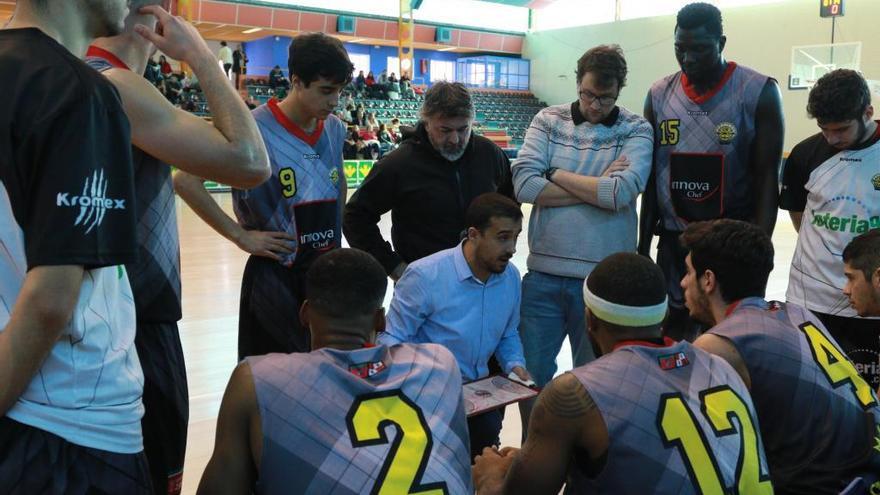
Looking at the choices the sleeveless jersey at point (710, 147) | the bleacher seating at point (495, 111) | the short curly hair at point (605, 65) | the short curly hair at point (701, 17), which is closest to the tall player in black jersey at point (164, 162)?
the short curly hair at point (605, 65)

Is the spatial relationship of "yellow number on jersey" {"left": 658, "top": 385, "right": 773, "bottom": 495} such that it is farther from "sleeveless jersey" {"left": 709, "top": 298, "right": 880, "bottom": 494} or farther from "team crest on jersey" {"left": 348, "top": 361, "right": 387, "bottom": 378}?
"team crest on jersey" {"left": 348, "top": 361, "right": 387, "bottom": 378}

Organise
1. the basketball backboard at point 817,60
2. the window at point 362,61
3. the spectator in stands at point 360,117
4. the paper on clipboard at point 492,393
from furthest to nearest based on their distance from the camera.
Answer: the window at point 362,61 → the spectator in stands at point 360,117 → the basketball backboard at point 817,60 → the paper on clipboard at point 492,393

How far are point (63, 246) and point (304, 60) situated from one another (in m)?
1.97

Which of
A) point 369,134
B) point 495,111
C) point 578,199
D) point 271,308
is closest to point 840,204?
point 578,199

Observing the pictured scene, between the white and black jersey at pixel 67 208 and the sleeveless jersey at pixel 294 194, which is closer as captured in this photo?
the white and black jersey at pixel 67 208

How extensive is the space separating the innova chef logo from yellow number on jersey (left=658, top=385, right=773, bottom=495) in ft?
4.18

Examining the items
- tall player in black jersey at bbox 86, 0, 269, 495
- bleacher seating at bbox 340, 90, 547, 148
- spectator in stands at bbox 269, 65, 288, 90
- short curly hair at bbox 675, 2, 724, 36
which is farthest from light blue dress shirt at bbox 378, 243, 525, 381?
bleacher seating at bbox 340, 90, 547, 148

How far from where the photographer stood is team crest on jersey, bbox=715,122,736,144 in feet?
11.3

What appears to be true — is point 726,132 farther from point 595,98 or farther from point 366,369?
point 366,369

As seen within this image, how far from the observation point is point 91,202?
1208 mm

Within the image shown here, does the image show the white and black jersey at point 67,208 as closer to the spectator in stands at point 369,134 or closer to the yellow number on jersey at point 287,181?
the yellow number on jersey at point 287,181

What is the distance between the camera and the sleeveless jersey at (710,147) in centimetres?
345

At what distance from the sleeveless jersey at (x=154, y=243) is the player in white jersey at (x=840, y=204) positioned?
2800 millimetres

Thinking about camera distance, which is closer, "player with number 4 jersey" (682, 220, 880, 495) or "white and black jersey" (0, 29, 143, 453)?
Result: "white and black jersey" (0, 29, 143, 453)
